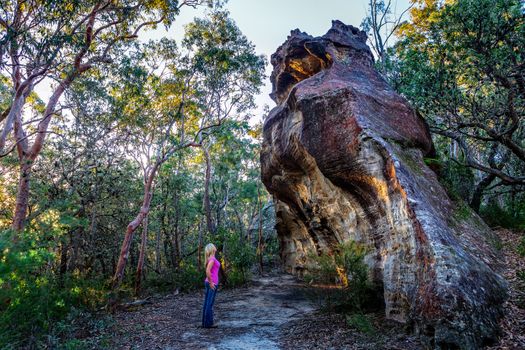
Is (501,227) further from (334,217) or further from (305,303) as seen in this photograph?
(305,303)

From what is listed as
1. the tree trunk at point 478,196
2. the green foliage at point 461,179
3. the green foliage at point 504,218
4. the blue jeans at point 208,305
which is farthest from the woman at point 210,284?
the tree trunk at point 478,196

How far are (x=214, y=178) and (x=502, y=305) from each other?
22321mm

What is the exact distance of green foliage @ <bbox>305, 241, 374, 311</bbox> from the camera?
7543 mm

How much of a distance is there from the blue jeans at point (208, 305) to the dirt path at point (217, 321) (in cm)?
22

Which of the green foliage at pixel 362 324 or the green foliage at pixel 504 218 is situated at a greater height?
the green foliage at pixel 504 218

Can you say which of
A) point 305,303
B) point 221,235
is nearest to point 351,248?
point 305,303

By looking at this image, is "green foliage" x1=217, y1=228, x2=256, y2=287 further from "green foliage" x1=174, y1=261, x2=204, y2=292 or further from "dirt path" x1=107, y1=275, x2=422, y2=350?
Answer: "dirt path" x1=107, y1=275, x2=422, y2=350

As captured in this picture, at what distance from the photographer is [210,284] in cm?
780

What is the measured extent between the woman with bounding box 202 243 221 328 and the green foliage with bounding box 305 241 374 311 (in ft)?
8.26

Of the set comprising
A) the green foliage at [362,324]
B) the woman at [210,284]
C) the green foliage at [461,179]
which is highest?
the green foliage at [461,179]

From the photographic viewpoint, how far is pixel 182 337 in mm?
7379

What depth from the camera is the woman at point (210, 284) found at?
7.82 metres

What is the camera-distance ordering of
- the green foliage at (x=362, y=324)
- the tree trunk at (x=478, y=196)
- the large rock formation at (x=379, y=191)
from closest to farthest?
1. the large rock formation at (x=379, y=191)
2. the green foliage at (x=362, y=324)
3. the tree trunk at (x=478, y=196)

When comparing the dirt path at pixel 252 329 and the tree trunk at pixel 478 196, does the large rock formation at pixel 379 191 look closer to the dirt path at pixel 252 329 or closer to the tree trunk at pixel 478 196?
the dirt path at pixel 252 329
